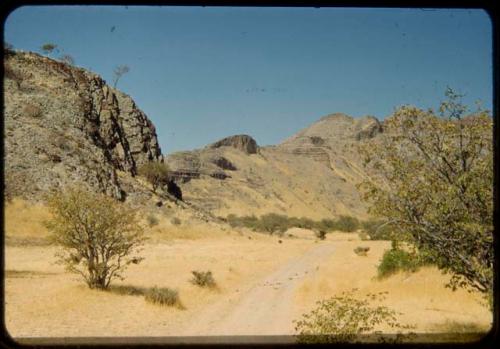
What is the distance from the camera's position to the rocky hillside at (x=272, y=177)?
4117 inches

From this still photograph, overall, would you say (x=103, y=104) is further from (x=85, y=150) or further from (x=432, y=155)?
(x=432, y=155)

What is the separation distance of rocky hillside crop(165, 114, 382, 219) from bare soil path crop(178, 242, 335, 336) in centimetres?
6922

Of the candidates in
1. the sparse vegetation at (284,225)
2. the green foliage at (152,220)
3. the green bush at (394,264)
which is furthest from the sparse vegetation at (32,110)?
the green bush at (394,264)

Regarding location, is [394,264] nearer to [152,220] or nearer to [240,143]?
[152,220]

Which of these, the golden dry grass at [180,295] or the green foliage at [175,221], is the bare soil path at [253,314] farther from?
the green foliage at [175,221]

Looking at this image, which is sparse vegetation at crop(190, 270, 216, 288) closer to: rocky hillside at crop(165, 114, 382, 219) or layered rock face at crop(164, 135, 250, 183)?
rocky hillside at crop(165, 114, 382, 219)

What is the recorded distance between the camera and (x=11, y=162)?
44.8 meters

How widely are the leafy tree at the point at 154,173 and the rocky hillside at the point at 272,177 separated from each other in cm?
3078

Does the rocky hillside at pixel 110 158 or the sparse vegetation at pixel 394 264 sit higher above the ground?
the rocky hillside at pixel 110 158

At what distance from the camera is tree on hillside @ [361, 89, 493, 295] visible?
857cm

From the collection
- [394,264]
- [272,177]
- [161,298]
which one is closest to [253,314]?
[161,298]

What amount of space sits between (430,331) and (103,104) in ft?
203

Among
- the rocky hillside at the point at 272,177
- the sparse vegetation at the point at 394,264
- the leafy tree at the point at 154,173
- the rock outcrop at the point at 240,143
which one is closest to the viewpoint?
the sparse vegetation at the point at 394,264

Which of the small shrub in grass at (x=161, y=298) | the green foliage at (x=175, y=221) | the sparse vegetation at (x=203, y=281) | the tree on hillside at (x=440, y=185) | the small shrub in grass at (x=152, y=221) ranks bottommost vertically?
the green foliage at (x=175, y=221)
